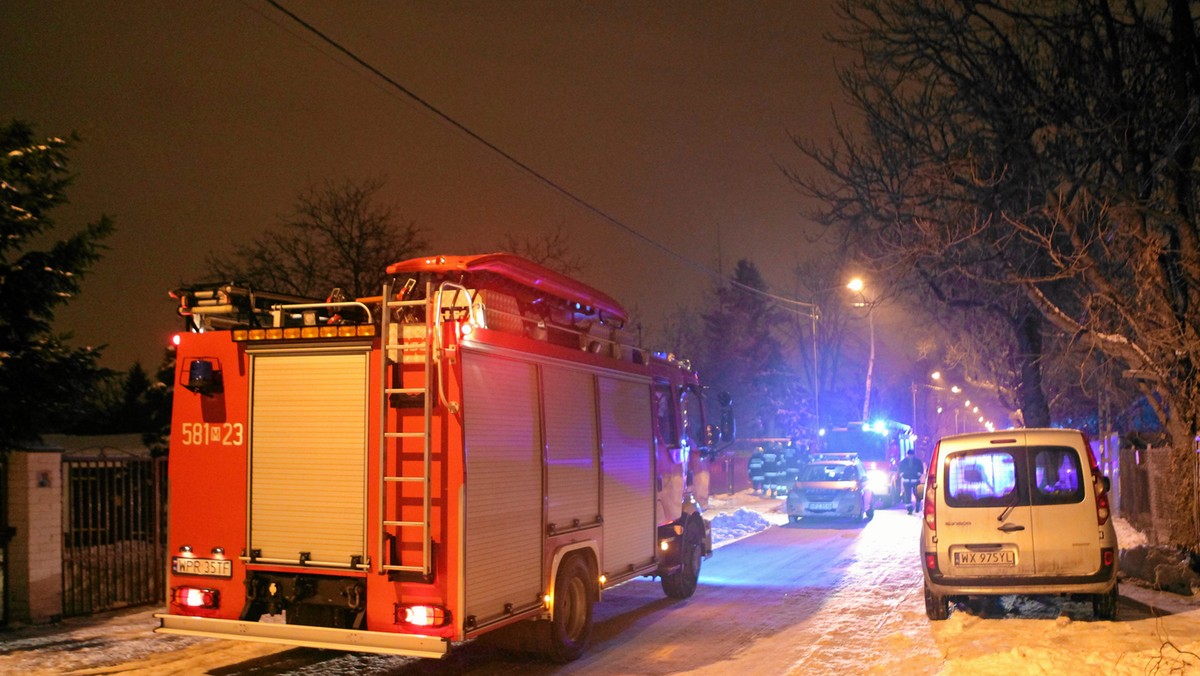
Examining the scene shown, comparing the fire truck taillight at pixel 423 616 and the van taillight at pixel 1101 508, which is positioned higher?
the van taillight at pixel 1101 508

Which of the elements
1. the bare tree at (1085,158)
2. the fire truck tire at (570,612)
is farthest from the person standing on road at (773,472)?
the fire truck tire at (570,612)

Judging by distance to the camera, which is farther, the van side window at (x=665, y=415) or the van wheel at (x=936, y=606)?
the van side window at (x=665, y=415)

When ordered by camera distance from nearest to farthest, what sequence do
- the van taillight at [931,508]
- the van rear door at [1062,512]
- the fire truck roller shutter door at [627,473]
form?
the van rear door at [1062,512], the van taillight at [931,508], the fire truck roller shutter door at [627,473]

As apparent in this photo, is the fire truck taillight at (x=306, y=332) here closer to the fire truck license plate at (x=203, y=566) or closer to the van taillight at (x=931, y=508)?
the fire truck license plate at (x=203, y=566)

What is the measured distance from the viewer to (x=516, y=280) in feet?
31.3

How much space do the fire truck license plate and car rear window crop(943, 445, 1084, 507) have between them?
7.25 meters

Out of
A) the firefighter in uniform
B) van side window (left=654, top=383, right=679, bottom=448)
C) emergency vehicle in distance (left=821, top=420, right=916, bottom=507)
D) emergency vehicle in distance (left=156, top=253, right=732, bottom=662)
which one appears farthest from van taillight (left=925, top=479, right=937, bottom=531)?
the firefighter in uniform

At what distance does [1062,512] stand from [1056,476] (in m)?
0.38

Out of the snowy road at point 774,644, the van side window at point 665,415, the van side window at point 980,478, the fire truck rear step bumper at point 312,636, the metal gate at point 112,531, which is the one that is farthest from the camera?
the van side window at point 665,415

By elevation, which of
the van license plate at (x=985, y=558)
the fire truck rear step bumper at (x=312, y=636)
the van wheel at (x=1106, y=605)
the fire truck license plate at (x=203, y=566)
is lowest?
the van wheel at (x=1106, y=605)

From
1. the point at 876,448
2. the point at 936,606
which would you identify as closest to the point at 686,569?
the point at 936,606

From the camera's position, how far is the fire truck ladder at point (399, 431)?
7.22 metres

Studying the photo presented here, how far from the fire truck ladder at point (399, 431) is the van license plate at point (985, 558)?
229 inches

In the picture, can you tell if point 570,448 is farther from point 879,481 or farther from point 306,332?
point 879,481
